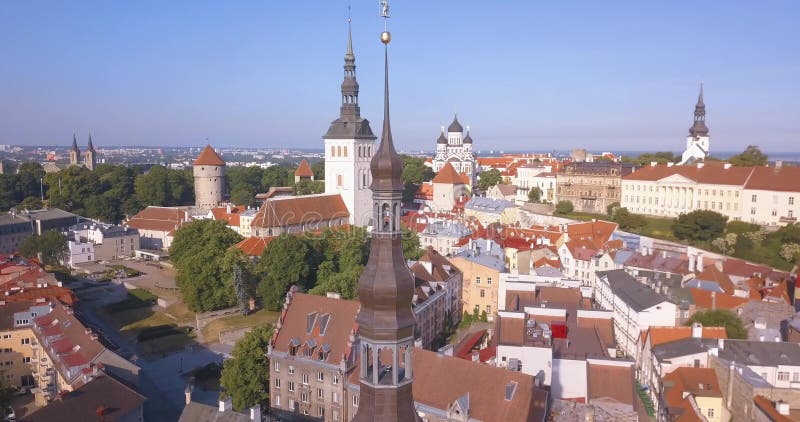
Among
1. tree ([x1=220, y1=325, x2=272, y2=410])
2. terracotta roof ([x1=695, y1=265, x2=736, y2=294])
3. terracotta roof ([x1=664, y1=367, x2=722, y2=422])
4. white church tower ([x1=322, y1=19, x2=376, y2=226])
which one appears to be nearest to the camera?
terracotta roof ([x1=664, y1=367, x2=722, y2=422])

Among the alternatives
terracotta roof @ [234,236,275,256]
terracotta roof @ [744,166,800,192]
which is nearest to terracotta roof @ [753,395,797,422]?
terracotta roof @ [744,166,800,192]

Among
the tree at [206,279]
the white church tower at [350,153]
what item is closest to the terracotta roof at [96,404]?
the tree at [206,279]

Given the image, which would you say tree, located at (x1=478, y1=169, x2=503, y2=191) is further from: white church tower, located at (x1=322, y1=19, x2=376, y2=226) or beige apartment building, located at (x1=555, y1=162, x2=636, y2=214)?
white church tower, located at (x1=322, y1=19, x2=376, y2=226)

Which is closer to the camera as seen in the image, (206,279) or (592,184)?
(206,279)

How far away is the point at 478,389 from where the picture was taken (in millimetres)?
21641

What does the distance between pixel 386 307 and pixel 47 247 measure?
59987 millimetres

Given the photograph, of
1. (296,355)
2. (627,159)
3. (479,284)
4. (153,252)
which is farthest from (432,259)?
(627,159)

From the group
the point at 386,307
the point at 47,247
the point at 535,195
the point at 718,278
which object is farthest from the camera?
the point at 535,195

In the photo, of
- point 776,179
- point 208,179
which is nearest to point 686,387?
point 776,179

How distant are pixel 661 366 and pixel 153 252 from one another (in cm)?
5386

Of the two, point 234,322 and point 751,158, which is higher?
point 751,158

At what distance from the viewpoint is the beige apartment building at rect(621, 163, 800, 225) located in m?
54.6

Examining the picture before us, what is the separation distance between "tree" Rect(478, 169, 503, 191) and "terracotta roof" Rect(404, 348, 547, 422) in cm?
7713

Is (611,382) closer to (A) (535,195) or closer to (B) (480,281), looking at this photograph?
(B) (480,281)
